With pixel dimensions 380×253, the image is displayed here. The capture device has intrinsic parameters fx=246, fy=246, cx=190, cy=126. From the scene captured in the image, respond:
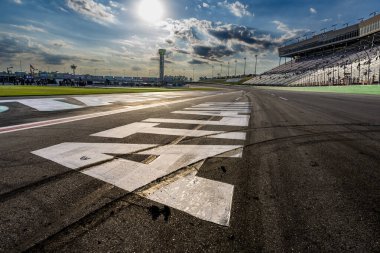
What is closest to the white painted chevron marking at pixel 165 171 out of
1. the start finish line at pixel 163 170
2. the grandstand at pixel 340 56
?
the start finish line at pixel 163 170

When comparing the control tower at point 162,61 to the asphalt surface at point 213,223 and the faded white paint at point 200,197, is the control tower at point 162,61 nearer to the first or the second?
the asphalt surface at point 213,223

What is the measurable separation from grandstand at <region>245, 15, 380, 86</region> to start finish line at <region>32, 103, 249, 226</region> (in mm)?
31707

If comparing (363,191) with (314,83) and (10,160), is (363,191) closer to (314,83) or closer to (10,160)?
(10,160)

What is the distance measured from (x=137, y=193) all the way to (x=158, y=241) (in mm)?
699

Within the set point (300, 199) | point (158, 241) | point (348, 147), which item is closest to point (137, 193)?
point (158, 241)

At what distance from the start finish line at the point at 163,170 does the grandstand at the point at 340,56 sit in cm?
3171

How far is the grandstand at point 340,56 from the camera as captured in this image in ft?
125

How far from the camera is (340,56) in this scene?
213 feet

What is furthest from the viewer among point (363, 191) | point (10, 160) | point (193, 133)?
point (193, 133)

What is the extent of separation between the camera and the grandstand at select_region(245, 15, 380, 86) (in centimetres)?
3816

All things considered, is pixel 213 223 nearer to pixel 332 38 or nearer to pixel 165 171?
pixel 165 171

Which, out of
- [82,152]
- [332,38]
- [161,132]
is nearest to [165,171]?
[82,152]

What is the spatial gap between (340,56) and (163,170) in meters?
76.4

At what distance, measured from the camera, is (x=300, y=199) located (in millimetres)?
2160
